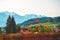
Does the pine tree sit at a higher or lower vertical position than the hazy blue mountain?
lower

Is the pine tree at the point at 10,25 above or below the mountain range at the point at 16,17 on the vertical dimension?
below

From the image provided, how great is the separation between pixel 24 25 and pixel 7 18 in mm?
273

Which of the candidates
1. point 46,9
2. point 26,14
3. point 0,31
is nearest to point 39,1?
point 46,9

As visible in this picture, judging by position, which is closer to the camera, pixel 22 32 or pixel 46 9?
pixel 22 32

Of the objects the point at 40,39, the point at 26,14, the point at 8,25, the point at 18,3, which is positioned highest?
the point at 18,3

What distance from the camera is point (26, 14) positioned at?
1880mm

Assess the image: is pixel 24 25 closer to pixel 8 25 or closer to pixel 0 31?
pixel 8 25

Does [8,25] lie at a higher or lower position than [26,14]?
lower

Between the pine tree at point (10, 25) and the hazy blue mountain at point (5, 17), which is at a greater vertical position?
the hazy blue mountain at point (5, 17)

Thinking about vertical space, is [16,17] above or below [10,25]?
above

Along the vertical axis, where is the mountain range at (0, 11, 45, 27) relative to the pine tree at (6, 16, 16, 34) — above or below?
above

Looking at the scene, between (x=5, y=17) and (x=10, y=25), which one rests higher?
(x=5, y=17)

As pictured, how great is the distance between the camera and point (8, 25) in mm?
1816

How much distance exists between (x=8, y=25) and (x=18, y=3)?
0.37 m
